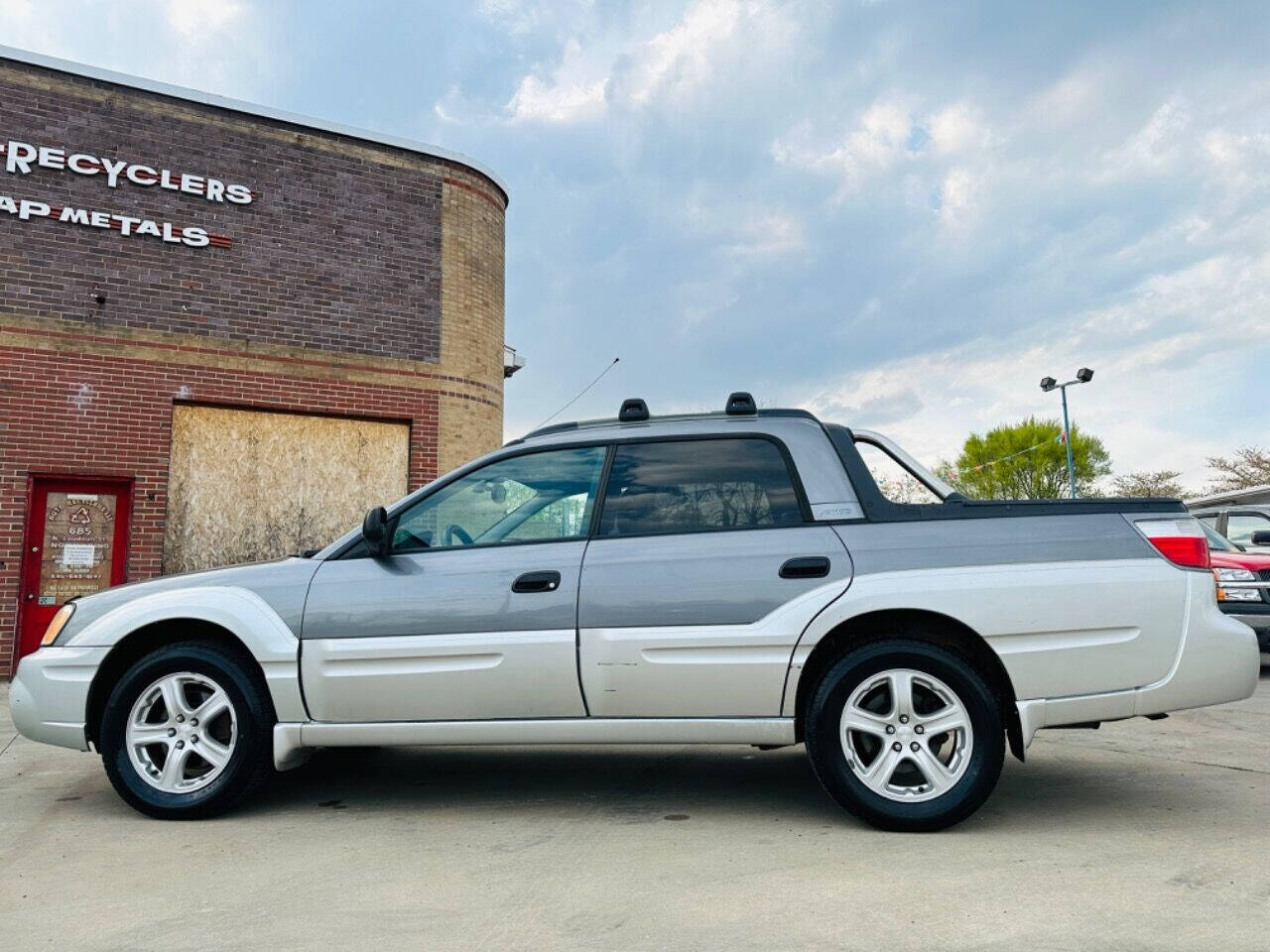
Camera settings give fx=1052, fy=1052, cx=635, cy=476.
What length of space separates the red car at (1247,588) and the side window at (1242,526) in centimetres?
169

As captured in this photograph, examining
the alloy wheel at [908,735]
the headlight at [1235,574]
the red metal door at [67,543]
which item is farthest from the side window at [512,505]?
the headlight at [1235,574]

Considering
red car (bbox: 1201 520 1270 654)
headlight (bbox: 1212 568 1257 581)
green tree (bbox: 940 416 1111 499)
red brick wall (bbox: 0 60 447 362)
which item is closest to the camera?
red car (bbox: 1201 520 1270 654)

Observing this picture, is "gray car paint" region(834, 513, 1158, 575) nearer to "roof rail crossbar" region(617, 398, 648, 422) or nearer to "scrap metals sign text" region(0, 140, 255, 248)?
"roof rail crossbar" region(617, 398, 648, 422)

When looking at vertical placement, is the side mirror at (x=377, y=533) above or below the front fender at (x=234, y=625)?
above

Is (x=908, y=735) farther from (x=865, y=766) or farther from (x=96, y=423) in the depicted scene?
(x=96, y=423)

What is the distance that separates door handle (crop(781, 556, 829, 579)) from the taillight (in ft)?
4.43

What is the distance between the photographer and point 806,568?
4.52 meters

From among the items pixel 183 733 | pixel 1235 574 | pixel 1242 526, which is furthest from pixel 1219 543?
pixel 183 733

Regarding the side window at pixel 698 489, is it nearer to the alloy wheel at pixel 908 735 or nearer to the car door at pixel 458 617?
the car door at pixel 458 617

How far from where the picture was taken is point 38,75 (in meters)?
11.3

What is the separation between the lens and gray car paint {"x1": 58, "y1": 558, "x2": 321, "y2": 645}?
15.9ft

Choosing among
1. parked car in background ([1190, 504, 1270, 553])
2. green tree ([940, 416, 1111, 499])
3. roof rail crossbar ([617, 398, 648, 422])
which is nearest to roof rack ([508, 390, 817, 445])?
roof rail crossbar ([617, 398, 648, 422])

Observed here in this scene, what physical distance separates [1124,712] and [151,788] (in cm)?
429

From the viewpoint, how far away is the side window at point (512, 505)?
492 cm
